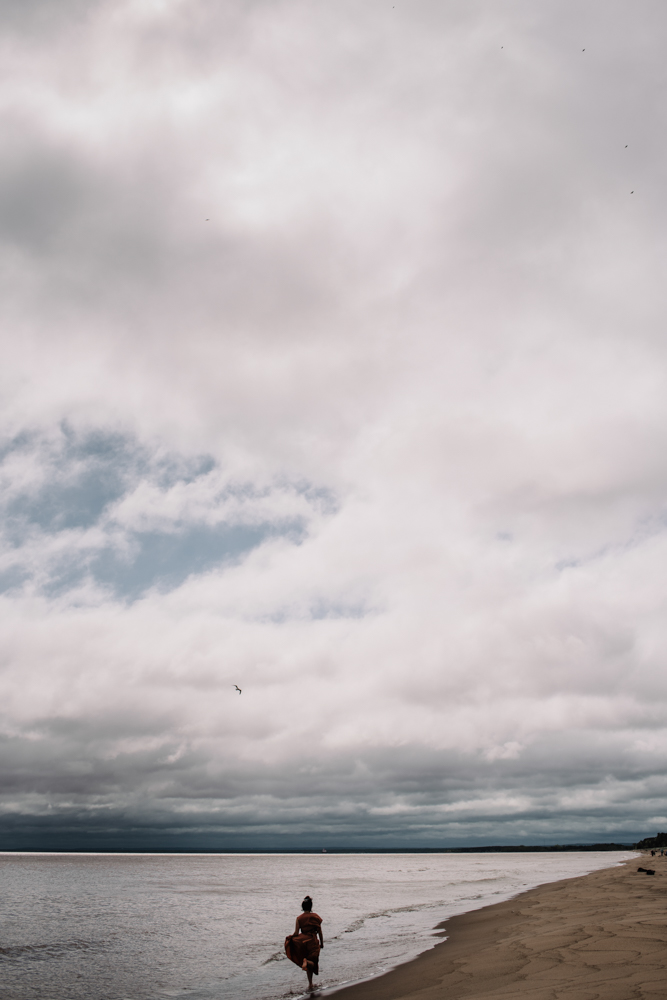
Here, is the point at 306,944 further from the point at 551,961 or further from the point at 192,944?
the point at 192,944

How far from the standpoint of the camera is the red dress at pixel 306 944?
63.1ft

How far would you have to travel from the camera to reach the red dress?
19219 millimetres

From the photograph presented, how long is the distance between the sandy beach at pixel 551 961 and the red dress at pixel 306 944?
124 centimetres

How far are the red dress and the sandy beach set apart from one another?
4.08 feet

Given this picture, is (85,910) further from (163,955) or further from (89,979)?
(89,979)

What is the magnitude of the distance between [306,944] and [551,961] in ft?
24.8

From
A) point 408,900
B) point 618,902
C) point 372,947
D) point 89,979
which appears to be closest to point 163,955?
A: point 89,979

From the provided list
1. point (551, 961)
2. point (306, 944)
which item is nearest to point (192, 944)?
point (306, 944)

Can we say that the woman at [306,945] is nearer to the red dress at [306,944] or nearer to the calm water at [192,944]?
the red dress at [306,944]

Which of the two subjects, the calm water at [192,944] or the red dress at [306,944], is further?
the calm water at [192,944]

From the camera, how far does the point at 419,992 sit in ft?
52.7

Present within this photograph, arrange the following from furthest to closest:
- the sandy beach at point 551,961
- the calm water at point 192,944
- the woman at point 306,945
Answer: the calm water at point 192,944, the woman at point 306,945, the sandy beach at point 551,961

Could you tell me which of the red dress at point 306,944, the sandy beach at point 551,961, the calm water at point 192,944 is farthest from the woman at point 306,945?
the calm water at point 192,944

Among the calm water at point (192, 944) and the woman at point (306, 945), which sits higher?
the woman at point (306, 945)
